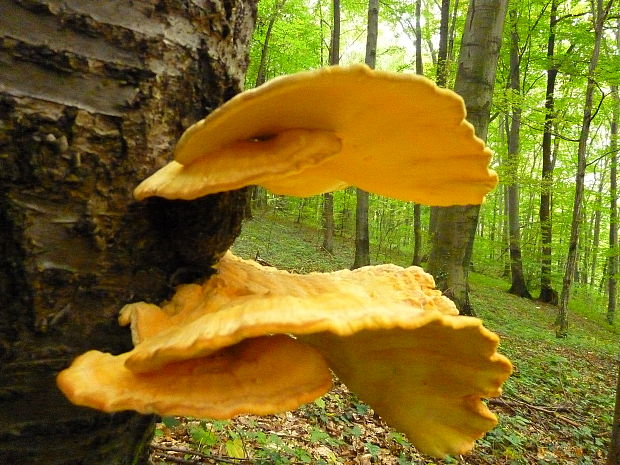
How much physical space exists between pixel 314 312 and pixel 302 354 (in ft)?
1.17

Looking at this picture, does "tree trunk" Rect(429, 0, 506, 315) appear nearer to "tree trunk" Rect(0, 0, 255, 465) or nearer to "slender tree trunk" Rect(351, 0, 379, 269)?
"slender tree trunk" Rect(351, 0, 379, 269)

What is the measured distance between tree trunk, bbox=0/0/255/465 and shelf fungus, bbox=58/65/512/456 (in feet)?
0.41

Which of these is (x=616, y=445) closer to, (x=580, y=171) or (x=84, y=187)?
(x=84, y=187)

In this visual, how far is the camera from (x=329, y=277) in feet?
4.46

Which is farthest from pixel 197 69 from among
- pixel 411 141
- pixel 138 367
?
pixel 138 367

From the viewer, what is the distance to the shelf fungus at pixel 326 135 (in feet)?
3.30

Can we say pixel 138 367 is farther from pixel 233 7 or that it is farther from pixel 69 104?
pixel 233 7

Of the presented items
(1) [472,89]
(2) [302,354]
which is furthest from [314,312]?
(1) [472,89]

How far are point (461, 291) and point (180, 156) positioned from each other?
725 cm

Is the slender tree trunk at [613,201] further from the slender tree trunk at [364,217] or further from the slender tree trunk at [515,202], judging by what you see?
the slender tree trunk at [364,217]

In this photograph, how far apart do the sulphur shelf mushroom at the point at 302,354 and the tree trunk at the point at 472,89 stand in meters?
5.85

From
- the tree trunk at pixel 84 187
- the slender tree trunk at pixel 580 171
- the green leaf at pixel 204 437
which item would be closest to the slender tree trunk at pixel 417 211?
the slender tree trunk at pixel 580 171

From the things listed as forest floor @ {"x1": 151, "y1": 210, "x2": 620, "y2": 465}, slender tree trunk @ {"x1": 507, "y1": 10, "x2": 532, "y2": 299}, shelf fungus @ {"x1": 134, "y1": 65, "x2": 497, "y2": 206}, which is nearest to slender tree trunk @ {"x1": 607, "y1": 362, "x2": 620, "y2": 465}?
forest floor @ {"x1": 151, "y1": 210, "x2": 620, "y2": 465}

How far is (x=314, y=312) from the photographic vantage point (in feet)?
3.15
